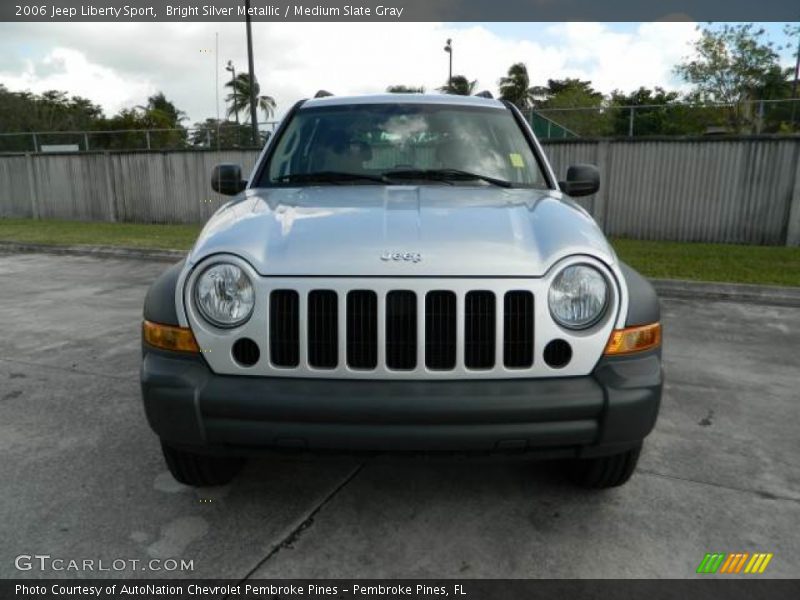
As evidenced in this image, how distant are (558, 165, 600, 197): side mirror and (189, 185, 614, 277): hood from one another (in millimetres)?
899

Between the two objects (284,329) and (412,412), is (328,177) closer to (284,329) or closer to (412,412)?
(284,329)

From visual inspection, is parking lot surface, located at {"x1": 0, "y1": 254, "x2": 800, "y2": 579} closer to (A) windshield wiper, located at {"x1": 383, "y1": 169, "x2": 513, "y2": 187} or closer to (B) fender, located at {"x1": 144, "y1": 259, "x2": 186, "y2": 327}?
(B) fender, located at {"x1": 144, "y1": 259, "x2": 186, "y2": 327}

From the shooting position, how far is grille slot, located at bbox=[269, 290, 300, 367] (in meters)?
2.13

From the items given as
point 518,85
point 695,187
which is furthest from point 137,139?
point 518,85

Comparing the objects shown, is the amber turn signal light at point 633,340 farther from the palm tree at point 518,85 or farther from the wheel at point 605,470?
the palm tree at point 518,85

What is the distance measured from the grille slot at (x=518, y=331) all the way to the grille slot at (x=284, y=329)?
724 millimetres

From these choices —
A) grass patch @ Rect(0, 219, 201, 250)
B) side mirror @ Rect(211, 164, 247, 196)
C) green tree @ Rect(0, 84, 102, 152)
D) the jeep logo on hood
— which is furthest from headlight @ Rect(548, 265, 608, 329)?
green tree @ Rect(0, 84, 102, 152)

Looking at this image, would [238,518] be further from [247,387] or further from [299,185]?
[299,185]

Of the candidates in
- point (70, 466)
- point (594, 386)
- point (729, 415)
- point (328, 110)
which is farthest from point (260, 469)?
point (729, 415)

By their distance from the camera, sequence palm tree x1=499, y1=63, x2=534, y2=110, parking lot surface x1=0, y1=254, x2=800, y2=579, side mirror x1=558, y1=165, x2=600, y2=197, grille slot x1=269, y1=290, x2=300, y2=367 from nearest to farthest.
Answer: grille slot x1=269, y1=290, x2=300, y2=367 → parking lot surface x1=0, y1=254, x2=800, y2=579 → side mirror x1=558, y1=165, x2=600, y2=197 → palm tree x1=499, y1=63, x2=534, y2=110

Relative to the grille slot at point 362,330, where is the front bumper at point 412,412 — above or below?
below

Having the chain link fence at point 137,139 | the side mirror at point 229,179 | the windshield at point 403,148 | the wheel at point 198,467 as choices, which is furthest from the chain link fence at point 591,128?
the wheel at point 198,467

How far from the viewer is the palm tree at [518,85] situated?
1960 inches

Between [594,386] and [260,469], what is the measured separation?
162 cm
